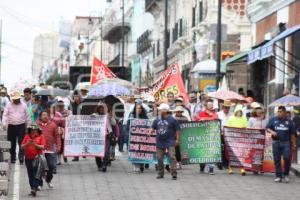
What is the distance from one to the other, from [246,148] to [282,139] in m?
1.49

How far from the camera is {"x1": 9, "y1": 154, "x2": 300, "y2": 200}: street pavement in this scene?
1595cm

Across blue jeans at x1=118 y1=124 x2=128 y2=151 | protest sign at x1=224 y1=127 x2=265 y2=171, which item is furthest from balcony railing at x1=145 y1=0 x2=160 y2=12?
protest sign at x1=224 y1=127 x2=265 y2=171

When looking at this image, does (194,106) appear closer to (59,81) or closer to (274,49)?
(274,49)

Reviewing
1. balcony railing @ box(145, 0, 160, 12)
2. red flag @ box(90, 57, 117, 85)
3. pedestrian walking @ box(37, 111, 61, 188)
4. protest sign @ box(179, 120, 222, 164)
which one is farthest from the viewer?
balcony railing @ box(145, 0, 160, 12)

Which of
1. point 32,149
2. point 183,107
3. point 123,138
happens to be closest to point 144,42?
point 123,138

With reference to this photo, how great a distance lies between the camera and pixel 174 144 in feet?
61.9

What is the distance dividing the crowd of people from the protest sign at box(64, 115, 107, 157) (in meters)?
0.14

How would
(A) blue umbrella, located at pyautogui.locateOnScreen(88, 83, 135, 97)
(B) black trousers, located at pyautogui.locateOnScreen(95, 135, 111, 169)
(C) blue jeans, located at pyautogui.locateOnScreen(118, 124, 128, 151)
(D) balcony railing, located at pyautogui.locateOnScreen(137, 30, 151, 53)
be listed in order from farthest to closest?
(D) balcony railing, located at pyautogui.locateOnScreen(137, 30, 151, 53)
(C) blue jeans, located at pyautogui.locateOnScreen(118, 124, 128, 151)
(A) blue umbrella, located at pyautogui.locateOnScreen(88, 83, 135, 97)
(B) black trousers, located at pyautogui.locateOnScreen(95, 135, 111, 169)

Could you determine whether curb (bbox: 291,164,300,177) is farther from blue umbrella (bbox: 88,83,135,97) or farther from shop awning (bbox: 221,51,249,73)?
shop awning (bbox: 221,51,249,73)

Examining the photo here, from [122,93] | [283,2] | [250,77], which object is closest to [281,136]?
[122,93]

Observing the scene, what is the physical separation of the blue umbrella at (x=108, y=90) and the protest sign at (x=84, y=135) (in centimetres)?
384

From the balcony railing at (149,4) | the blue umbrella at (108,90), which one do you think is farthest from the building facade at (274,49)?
the balcony railing at (149,4)

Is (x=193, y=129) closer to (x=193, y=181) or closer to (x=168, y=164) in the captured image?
(x=168, y=164)

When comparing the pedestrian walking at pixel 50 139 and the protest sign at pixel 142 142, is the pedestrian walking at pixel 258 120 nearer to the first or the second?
the protest sign at pixel 142 142
